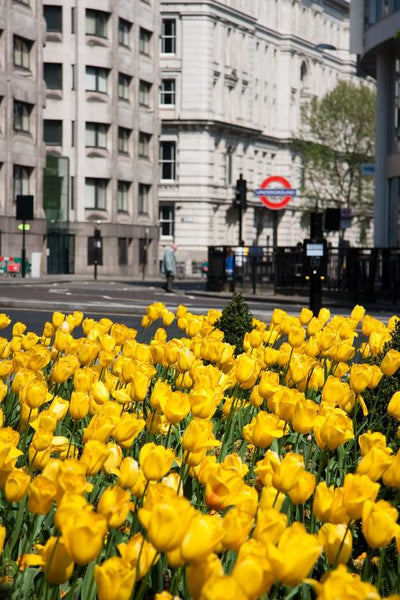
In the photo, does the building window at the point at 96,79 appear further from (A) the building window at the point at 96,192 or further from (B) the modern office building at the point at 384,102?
(B) the modern office building at the point at 384,102

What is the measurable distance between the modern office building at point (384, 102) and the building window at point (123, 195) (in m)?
37.4

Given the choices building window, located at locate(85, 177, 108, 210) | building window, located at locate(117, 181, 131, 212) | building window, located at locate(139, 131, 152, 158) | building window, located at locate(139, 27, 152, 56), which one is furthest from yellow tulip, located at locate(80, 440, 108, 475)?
building window, located at locate(139, 27, 152, 56)

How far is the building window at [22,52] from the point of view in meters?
68.2

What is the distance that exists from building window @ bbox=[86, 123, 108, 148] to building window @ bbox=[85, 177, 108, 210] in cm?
207

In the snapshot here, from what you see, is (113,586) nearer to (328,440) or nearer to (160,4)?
(328,440)

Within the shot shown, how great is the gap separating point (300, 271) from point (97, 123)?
39113 millimetres

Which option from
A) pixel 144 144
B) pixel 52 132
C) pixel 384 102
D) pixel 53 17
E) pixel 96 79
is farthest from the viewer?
pixel 144 144

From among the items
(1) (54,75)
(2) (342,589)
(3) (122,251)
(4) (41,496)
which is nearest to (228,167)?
(3) (122,251)

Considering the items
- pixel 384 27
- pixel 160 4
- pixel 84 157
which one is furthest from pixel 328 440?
pixel 160 4

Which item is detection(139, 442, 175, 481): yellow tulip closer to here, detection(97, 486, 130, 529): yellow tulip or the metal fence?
detection(97, 486, 130, 529): yellow tulip

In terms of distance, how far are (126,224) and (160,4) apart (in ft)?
62.9

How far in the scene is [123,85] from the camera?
82.0 metres

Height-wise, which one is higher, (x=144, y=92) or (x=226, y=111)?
(x=226, y=111)

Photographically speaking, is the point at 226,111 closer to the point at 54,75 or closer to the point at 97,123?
the point at 97,123
